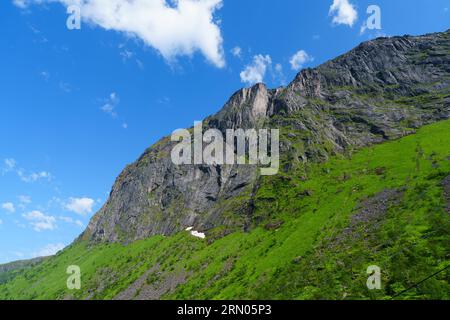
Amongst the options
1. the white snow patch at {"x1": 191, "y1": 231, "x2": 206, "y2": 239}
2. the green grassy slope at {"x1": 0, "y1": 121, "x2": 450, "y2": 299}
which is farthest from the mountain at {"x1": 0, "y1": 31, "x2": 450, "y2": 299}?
the white snow patch at {"x1": 191, "y1": 231, "x2": 206, "y2": 239}

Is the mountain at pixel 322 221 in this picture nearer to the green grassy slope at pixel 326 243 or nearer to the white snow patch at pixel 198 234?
the green grassy slope at pixel 326 243

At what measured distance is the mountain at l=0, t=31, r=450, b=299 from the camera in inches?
2694

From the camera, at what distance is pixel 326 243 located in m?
90.4

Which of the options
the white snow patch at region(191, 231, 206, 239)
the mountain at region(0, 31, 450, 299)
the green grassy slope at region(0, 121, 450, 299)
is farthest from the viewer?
the white snow patch at region(191, 231, 206, 239)

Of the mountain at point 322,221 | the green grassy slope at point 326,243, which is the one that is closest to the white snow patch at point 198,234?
the mountain at point 322,221

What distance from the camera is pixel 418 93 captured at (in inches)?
7500

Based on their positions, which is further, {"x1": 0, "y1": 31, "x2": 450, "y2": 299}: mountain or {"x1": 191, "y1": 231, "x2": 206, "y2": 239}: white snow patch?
{"x1": 191, "y1": 231, "x2": 206, "y2": 239}: white snow patch

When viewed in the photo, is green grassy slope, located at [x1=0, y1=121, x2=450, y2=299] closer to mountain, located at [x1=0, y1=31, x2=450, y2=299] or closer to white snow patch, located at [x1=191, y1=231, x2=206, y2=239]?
mountain, located at [x1=0, y1=31, x2=450, y2=299]

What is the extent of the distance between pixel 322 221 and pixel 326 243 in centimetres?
1876

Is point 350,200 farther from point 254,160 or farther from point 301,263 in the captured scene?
point 254,160

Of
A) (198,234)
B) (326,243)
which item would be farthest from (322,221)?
(198,234)

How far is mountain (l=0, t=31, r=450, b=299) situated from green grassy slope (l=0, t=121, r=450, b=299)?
43 centimetres
